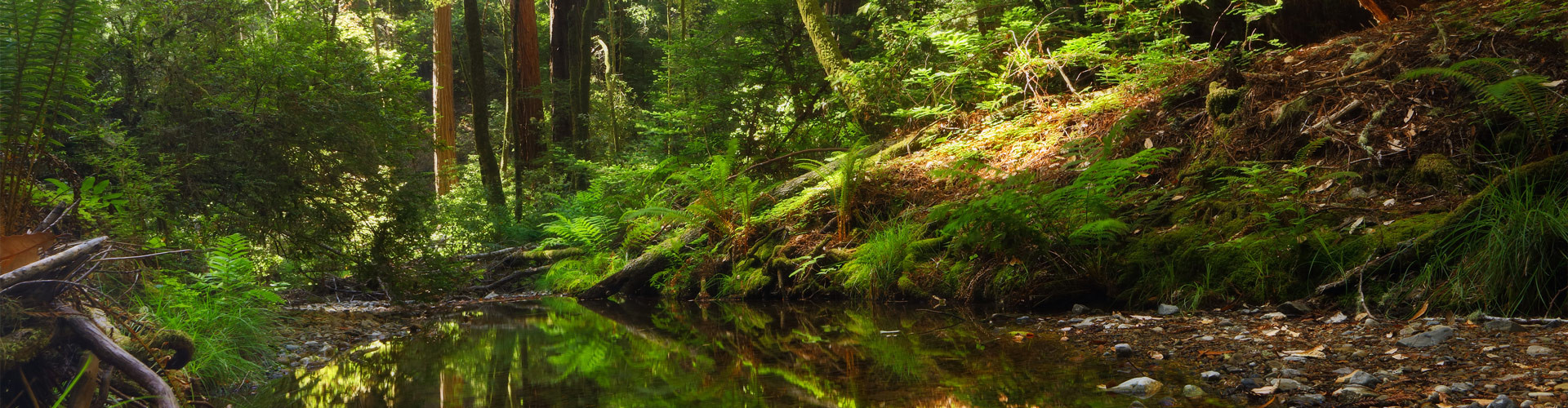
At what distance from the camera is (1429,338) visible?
288 cm

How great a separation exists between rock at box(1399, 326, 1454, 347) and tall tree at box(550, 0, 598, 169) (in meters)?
12.2

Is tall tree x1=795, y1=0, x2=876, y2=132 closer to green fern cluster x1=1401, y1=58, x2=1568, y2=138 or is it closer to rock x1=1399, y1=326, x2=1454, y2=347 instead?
green fern cluster x1=1401, y1=58, x2=1568, y2=138

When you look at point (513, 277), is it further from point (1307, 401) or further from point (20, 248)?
point (1307, 401)

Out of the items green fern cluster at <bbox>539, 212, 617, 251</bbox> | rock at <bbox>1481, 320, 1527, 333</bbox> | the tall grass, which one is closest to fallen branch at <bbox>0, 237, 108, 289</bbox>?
rock at <bbox>1481, 320, 1527, 333</bbox>

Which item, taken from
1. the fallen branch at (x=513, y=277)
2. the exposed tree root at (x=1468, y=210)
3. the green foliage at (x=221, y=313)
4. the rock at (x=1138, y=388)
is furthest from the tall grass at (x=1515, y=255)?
the fallen branch at (x=513, y=277)

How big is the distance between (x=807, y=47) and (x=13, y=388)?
9063 millimetres

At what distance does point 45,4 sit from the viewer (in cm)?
276

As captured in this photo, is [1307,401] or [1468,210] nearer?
[1307,401]

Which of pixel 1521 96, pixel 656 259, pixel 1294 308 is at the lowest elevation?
pixel 656 259

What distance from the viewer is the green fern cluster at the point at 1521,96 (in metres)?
3.76

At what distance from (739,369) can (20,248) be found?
2.36 m

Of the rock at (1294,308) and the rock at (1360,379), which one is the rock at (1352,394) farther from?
the rock at (1294,308)

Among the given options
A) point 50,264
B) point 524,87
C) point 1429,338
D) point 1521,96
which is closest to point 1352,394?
point 1429,338

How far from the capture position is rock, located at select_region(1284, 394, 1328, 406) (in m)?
2.26
